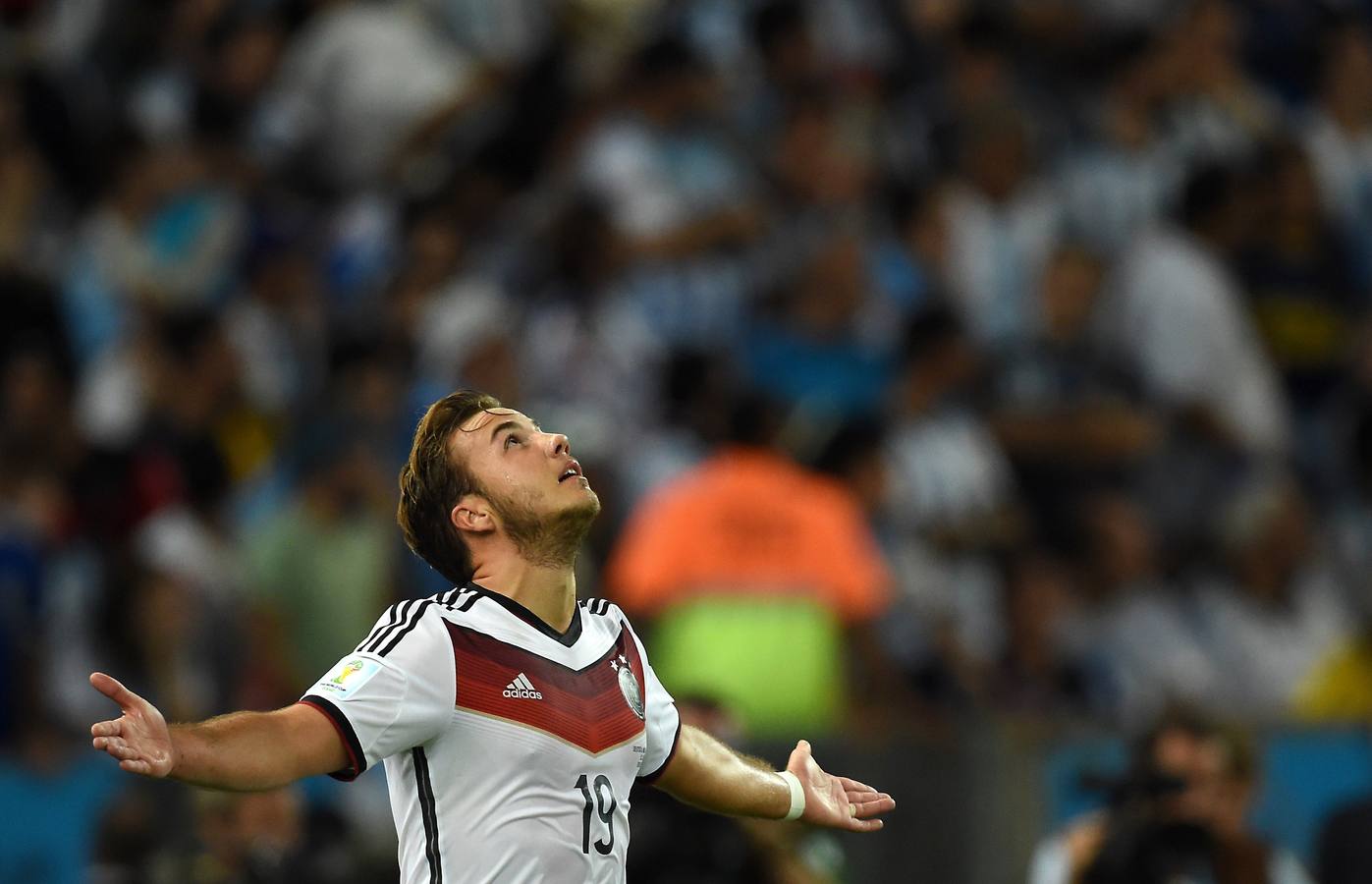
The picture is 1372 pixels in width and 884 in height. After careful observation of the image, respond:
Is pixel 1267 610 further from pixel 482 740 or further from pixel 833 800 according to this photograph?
pixel 482 740

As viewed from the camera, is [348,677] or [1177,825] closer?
[348,677]

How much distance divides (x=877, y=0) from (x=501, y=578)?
865 cm

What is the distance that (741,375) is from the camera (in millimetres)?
10328

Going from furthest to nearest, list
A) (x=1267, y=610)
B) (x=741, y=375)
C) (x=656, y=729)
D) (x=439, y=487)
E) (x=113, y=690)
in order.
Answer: (x=1267, y=610)
(x=741, y=375)
(x=656, y=729)
(x=439, y=487)
(x=113, y=690)

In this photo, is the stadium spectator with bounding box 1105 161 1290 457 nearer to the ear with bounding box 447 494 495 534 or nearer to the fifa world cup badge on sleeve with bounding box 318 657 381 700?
the ear with bounding box 447 494 495 534

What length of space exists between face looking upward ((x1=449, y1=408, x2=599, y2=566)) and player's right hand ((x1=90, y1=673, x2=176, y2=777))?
0.95 meters

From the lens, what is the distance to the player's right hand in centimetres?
396

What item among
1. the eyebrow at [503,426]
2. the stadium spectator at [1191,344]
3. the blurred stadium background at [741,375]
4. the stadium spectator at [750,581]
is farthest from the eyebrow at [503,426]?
the stadium spectator at [1191,344]

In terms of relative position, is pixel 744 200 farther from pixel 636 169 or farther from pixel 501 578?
pixel 501 578

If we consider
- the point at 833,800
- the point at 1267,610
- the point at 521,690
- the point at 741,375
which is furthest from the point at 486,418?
the point at 1267,610

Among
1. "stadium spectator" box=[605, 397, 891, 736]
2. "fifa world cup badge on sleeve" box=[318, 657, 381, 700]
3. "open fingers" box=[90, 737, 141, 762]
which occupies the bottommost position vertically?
"open fingers" box=[90, 737, 141, 762]

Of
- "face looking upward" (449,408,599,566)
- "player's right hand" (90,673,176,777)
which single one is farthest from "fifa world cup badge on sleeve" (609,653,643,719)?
"player's right hand" (90,673,176,777)

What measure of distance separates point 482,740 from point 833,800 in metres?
0.93

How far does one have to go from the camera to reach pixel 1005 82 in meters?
12.6
